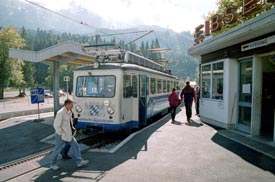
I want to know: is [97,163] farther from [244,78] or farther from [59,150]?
[244,78]

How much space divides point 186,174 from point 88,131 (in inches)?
247

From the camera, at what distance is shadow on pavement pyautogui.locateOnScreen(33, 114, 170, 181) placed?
17.7 ft

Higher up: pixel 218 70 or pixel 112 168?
pixel 218 70

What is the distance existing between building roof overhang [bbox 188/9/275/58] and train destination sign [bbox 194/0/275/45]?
2.56 ft

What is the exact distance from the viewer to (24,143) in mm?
8961

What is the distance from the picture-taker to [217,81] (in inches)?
437

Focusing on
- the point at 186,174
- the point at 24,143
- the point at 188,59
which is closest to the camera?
the point at 186,174

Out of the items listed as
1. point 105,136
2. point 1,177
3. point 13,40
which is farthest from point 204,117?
point 13,40

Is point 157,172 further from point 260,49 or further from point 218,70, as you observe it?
point 218,70

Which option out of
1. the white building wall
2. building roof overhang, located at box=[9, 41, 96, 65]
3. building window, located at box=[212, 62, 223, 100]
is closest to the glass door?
the white building wall

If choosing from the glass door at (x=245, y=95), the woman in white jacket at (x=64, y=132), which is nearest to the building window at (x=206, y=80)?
the glass door at (x=245, y=95)

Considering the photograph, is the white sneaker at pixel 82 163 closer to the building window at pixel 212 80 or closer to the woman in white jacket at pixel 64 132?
the woman in white jacket at pixel 64 132

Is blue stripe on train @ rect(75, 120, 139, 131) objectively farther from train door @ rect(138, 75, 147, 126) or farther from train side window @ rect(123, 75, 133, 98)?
train side window @ rect(123, 75, 133, 98)

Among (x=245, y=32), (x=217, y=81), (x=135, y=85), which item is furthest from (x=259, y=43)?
(x=135, y=85)
